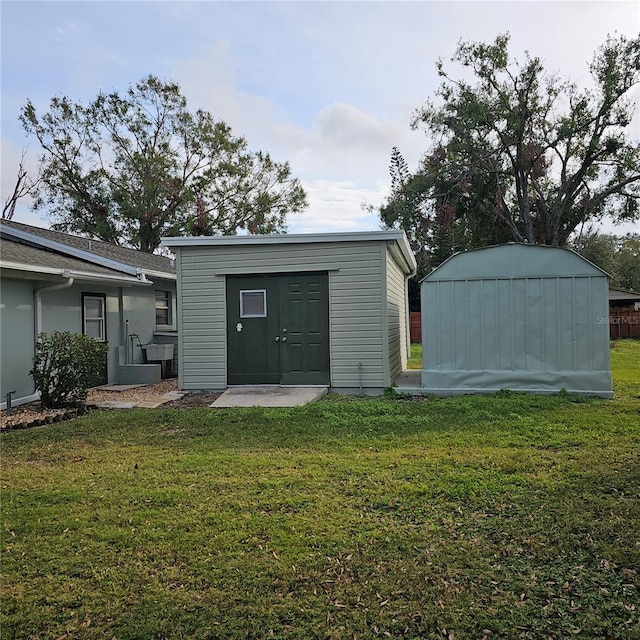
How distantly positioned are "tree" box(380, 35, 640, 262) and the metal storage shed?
512 inches

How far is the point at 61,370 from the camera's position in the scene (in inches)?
297

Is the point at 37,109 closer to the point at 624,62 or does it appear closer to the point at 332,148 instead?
the point at 332,148

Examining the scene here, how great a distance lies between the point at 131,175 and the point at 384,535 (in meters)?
25.2

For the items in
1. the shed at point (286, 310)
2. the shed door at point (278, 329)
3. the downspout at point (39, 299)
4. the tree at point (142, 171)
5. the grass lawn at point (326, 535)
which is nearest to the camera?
the grass lawn at point (326, 535)

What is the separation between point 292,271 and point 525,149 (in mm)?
15260

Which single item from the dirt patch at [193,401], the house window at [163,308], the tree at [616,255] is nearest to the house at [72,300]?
the house window at [163,308]

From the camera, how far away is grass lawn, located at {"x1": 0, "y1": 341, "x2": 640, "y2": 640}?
244 cm

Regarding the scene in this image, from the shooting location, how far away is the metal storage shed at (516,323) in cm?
793

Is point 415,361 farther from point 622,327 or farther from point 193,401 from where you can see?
point 622,327

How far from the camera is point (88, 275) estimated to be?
9297 millimetres

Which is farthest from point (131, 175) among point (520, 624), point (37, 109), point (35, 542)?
point (520, 624)

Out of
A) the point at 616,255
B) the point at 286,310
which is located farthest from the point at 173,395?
the point at 616,255

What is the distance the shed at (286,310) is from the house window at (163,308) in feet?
13.8

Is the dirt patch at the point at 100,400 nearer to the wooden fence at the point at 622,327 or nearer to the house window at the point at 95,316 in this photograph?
the house window at the point at 95,316
